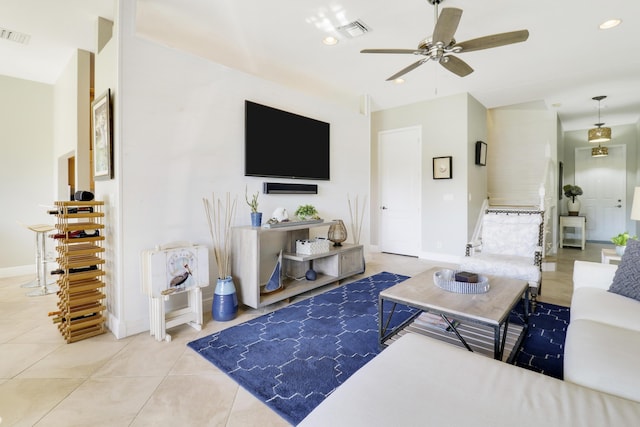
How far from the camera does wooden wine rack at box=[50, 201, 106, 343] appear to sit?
91.1 inches

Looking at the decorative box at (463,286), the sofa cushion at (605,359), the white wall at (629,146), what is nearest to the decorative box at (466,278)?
the decorative box at (463,286)

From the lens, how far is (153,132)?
2574 mm

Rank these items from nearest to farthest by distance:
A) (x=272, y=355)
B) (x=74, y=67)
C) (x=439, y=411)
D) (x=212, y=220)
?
(x=439, y=411) → (x=272, y=355) → (x=212, y=220) → (x=74, y=67)

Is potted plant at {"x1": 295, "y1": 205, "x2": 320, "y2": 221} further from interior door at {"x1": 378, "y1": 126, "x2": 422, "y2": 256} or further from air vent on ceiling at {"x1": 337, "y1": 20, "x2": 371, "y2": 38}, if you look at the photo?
interior door at {"x1": 378, "y1": 126, "x2": 422, "y2": 256}

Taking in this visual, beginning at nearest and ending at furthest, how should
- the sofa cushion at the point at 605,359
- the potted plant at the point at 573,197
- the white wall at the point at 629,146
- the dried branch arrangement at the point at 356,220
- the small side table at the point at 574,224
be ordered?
1. the sofa cushion at the point at 605,359
2. the dried branch arrangement at the point at 356,220
3. the small side table at the point at 574,224
4. the potted plant at the point at 573,197
5. the white wall at the point at 629,146

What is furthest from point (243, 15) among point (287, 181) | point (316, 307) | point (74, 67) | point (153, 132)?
point (316, 307)

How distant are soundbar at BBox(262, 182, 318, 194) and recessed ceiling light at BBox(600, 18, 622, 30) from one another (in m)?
3.37

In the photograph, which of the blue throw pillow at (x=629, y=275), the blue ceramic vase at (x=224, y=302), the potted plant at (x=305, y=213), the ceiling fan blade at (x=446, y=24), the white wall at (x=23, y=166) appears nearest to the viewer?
the blue throw pillow at (x=629, y=275)

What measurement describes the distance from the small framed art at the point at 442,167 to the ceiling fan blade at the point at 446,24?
2897 millimetres

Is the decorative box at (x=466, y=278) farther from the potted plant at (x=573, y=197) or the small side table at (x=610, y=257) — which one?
the potted plant at (x=573, y=197)

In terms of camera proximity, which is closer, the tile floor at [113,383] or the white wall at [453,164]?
the tile floor at [113,383]

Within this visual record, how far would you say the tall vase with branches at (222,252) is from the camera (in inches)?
106

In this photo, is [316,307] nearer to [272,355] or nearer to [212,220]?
[272,355]

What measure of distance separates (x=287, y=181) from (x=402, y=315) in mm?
2001
